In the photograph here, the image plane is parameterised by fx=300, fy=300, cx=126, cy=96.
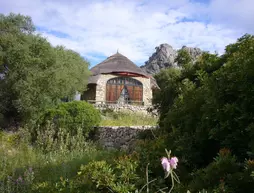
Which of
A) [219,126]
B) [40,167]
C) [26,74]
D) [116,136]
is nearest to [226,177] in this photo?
[219,126]

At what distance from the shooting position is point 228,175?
3.45m

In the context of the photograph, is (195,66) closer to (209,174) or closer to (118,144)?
(209,174)

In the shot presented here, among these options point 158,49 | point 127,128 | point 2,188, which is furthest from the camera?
point 158,49

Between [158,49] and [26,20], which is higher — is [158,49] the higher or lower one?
the higher one

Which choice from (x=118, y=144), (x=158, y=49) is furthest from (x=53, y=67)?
(x=158, y=49)

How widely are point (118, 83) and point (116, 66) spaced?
1.84 metres

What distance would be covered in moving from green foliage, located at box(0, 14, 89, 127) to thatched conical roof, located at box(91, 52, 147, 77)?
11219mm

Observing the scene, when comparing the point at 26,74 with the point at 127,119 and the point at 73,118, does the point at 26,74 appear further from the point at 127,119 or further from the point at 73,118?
the point at 127,119

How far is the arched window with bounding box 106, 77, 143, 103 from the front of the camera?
31234mm

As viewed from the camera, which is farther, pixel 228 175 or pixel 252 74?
pixel 252 74

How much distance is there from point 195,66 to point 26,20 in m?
15.7

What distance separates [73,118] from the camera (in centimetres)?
1312

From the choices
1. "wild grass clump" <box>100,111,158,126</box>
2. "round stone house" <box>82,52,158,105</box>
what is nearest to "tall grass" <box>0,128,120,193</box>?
"wild grass clump" <box>100,111,158,126</box>

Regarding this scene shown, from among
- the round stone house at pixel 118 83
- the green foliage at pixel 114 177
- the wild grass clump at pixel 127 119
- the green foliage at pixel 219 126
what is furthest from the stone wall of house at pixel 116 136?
the round stone house at pixel 118 83
